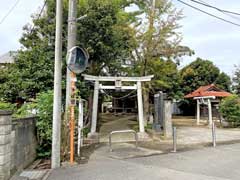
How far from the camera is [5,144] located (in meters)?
5.48

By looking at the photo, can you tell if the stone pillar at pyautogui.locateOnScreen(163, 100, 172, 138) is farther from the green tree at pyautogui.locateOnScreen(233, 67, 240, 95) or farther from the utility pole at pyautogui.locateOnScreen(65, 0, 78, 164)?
the green tree at pyautogui.locateOnScreen(233, 67, 240, 95)

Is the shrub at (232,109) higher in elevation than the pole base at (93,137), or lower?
higher

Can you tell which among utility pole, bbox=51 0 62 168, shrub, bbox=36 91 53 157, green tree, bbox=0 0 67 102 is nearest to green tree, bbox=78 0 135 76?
green tree, bbox=0 0 67 102

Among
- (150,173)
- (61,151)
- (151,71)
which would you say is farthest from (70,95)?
(151,71)

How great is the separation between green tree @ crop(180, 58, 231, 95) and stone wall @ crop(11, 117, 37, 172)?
82.2ft

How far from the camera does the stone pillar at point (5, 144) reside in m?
5.38

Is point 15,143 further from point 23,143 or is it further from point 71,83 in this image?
point 71,83

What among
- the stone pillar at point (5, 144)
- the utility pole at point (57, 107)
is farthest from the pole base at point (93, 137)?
the stone pillar at point (5, 144)

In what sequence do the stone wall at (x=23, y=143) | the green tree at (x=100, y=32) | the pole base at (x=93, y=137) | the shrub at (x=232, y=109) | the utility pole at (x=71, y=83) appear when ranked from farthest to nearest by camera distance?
1. the shrub at (x=232, y=109)
2. the green tree at (x=100, y=32)
3. the pole base at (x=93, y=137)
4. the utility pole at (x=71, y=83)
5. the stone wall at (x=23, y=143)

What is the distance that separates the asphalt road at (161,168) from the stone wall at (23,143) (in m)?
0.79

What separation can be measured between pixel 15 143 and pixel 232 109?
16735 millimetres

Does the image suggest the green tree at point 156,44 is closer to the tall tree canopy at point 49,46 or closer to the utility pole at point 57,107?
the tall tree canopy at point 49,46

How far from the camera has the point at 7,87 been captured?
41.5 ft

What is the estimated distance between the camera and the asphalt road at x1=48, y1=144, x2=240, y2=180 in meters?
6.38
